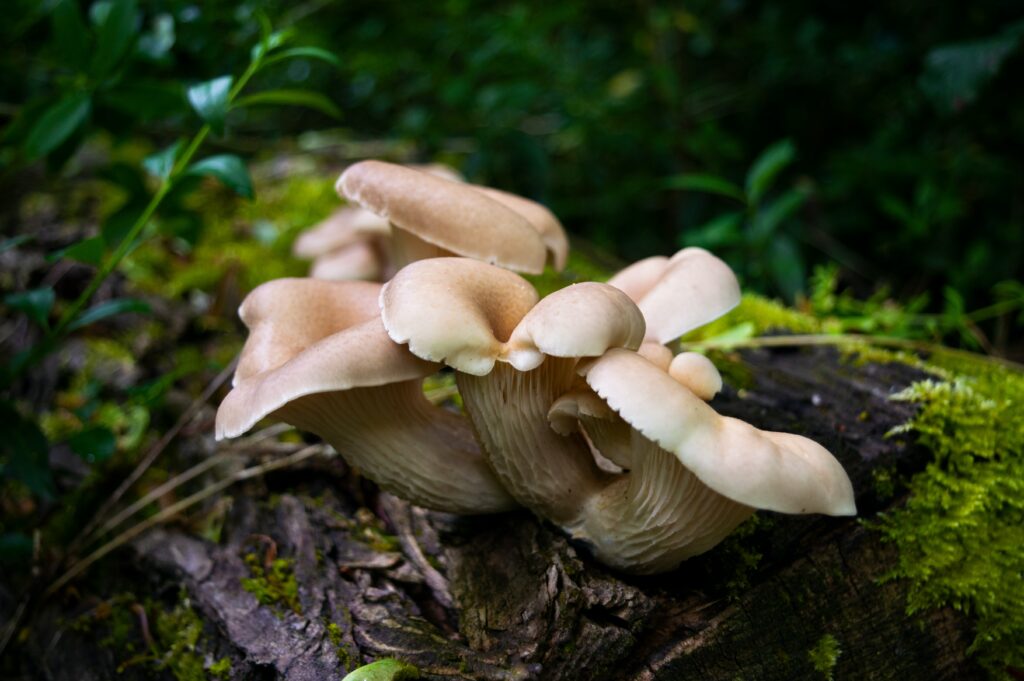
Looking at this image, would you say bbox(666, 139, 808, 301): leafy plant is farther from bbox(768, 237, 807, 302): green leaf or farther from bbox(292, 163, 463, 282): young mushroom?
bbox(292, 163, 463, 282): young mushroom

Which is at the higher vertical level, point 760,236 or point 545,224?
point 545,224

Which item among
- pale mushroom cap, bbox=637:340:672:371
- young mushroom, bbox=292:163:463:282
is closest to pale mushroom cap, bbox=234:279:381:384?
pale mushroom cap, bbox=637:340:672:371

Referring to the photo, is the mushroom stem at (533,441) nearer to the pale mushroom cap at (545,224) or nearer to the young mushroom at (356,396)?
the young mushroom at (356,396)

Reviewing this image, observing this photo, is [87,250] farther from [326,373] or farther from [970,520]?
[970,520]

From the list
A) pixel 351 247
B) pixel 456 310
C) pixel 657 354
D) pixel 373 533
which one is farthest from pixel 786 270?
pixel 456 310

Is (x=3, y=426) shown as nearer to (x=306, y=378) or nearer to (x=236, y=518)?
(x=236, y=518)

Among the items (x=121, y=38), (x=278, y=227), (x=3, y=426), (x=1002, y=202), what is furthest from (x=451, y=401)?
(x=1002, y=202)

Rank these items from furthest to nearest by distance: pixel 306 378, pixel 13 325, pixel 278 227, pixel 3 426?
pixel 278 227 → pixel 13 325 → pixel 3 426 → pixel 306 378
